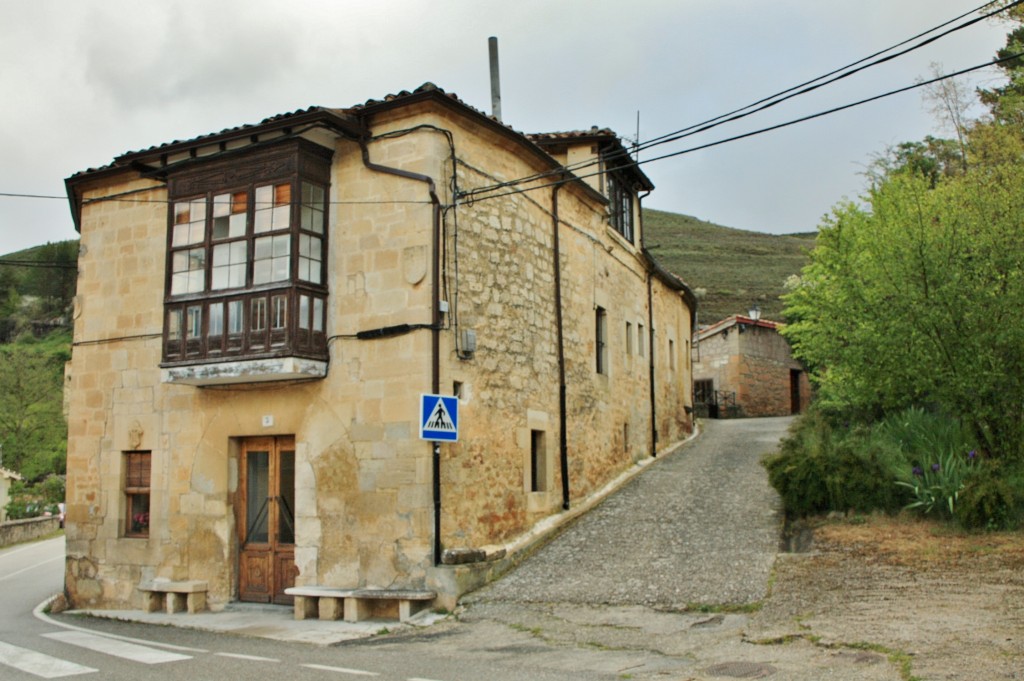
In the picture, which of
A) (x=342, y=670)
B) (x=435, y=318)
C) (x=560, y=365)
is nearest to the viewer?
(x=342, y=670)

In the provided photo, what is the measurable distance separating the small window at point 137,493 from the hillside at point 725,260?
39.9m

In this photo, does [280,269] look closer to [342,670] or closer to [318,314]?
[318,314]

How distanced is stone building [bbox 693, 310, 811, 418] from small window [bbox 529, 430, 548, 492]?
1951cm

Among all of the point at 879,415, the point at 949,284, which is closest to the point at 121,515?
the point at 949,284

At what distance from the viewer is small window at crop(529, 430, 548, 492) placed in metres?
13.9

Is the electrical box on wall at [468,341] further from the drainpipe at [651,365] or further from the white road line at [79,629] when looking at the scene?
the drainpipe at [651,365]

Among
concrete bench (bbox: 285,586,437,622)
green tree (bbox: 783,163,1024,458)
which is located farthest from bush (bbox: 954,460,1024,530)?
concrete bench (bbox: 285,586,437,622)

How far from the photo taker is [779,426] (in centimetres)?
2517

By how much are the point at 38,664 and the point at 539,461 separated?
739cm

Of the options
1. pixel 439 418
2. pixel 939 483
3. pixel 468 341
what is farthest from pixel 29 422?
pixel 939 483

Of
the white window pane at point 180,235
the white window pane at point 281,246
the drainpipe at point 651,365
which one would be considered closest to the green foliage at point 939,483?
the drainpipe at point 651,365

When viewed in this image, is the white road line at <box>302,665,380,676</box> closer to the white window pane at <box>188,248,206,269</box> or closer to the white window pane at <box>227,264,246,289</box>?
the white window pane at <box>227,264,246,289</box>

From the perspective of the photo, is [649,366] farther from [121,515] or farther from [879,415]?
[121,515]

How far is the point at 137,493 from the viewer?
14141mm
